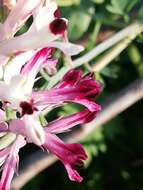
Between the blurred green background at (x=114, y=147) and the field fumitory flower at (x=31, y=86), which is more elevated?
the field fumitory flower at (x=31, y=86)

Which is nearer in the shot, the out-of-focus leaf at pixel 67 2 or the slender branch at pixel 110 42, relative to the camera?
the slender branch at pixel 110 42

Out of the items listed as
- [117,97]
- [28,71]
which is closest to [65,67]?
[28,71]

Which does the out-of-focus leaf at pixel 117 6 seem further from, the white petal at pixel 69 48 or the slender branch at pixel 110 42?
the white petal at pixel 69 48

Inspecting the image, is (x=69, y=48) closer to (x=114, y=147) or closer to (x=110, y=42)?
(x=110, y=42)

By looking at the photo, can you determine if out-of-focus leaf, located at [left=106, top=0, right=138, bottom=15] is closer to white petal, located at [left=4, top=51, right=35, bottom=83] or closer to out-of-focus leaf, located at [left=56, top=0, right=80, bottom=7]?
out-of-focus leaf, located at [left=56, top=0, right=80, bottom=7]

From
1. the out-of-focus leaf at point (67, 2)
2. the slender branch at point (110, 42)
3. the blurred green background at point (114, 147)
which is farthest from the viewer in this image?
the blurred green background at point (114, 147)

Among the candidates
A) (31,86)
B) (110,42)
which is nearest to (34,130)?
(31,86)

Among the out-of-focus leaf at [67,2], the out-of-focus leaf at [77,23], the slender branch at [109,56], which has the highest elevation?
the out-of-focus leaf at [67,2]

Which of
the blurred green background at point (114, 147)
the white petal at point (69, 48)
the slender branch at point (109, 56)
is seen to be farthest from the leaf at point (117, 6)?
the white petal at point (69, 48)
